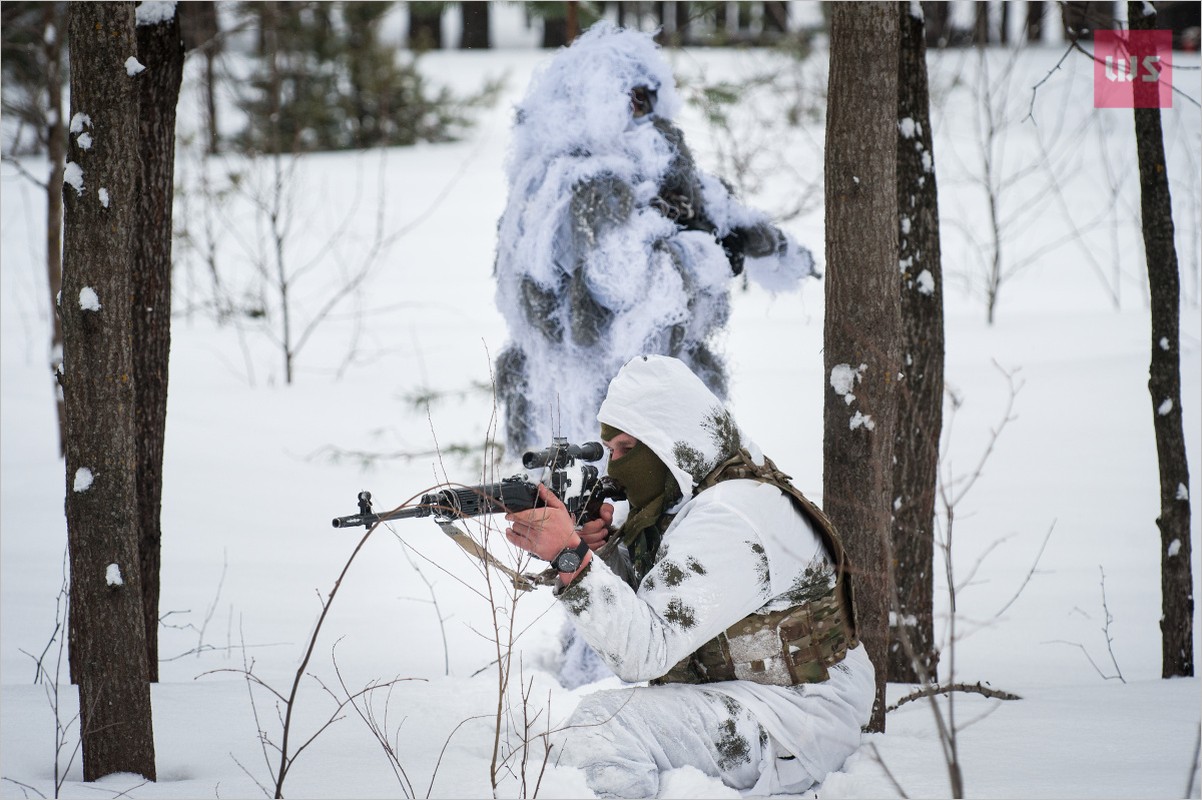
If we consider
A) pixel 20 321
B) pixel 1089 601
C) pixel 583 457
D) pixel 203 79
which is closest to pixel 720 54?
pixel 203 79

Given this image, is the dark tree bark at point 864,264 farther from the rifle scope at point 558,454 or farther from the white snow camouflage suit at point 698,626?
the rifle scope at point 558,454

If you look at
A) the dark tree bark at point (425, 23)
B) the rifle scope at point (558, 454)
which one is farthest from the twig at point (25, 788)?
the dark tree bark at point (425, 23)

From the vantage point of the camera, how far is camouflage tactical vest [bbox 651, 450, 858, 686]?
265 cm

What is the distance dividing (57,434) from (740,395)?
4.65 meters

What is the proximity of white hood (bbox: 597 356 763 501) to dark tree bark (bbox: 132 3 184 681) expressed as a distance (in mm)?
1676

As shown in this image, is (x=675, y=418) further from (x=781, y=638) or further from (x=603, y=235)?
(x=603, y=235)

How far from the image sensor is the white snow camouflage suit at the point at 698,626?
2.51 meters

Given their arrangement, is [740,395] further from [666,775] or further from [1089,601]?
[666,775]

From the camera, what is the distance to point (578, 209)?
388 centimetres

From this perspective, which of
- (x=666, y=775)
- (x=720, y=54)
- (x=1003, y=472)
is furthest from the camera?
(x=720, y=54)

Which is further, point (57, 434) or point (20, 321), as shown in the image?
point (20, 321)

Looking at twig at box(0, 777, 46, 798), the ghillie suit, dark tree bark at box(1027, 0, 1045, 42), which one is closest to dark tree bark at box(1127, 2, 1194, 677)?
the ghillie suit

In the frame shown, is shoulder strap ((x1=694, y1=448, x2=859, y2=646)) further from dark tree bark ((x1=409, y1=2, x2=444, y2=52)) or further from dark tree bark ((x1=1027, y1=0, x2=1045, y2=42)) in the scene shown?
dark tree bark ((x1=409, y1=2, x2=444, y2=52))

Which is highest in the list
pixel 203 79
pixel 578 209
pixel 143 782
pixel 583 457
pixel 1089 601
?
pixel 203 79
